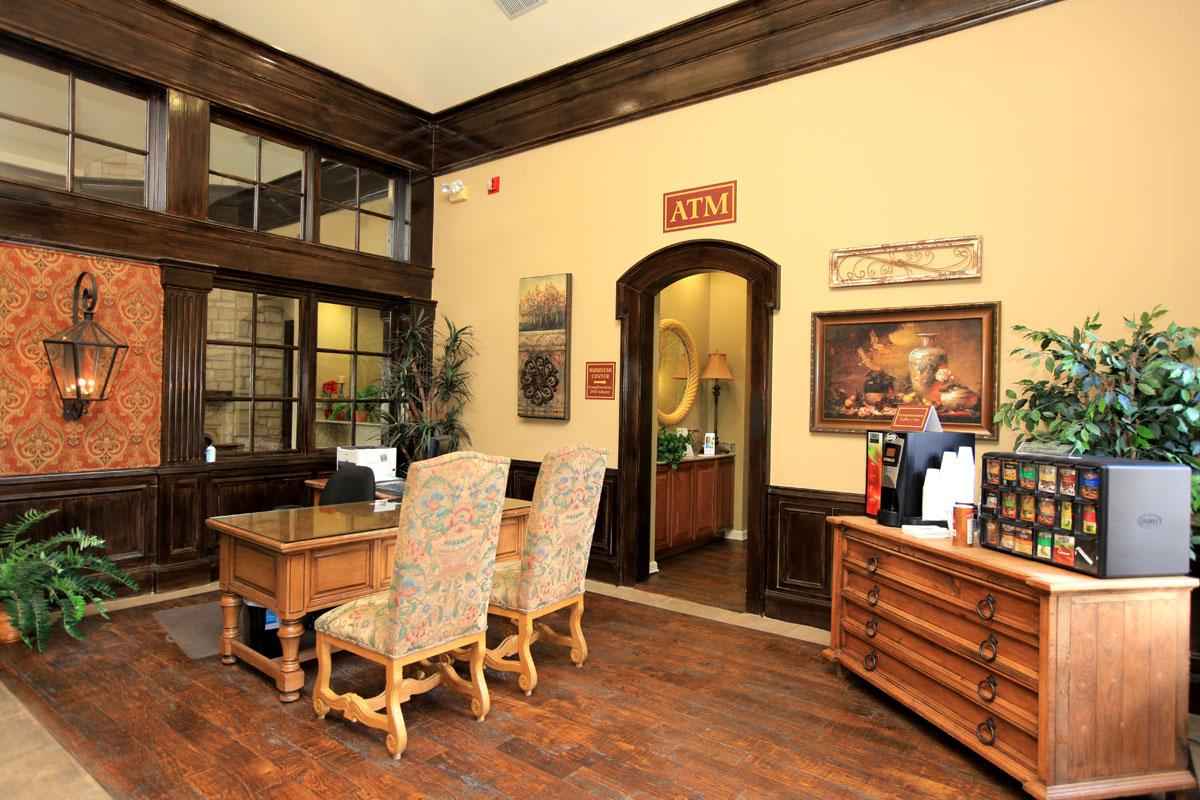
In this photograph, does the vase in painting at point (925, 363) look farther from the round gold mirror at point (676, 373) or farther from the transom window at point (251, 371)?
the transom window at point (251, 371)

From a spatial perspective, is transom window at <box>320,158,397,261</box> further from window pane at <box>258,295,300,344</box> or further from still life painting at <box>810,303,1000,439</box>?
still life painting at <box>810,303,1000,439</box>

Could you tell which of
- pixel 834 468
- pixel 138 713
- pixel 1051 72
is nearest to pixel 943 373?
pixel 834 468

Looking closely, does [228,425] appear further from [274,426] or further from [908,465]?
[908,465]

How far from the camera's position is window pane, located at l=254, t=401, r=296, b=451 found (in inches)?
223

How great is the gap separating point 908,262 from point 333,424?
193 inches

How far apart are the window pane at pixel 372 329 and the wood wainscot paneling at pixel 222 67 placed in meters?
1.47

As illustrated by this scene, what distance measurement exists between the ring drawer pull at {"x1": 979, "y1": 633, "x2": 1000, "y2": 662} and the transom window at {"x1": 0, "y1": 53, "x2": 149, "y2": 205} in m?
5.81

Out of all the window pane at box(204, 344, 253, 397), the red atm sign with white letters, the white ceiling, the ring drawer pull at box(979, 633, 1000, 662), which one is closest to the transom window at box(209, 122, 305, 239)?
the white ceiling

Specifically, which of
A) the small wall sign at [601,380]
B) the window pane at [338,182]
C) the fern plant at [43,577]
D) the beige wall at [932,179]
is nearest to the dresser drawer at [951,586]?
the beige wall at [932,179]

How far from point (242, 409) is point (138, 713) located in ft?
9.67

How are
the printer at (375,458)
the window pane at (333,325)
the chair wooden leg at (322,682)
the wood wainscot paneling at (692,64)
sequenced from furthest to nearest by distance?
1. the window pane at (333,325)
2. the printer at (375,458)
3. the wood wainscot paneling at (692,64)
4. the chair wooden leg at (322,682)

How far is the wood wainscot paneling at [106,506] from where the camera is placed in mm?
4391

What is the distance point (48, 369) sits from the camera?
4480 millimetres

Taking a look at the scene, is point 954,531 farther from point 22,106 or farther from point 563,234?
point 22,106
